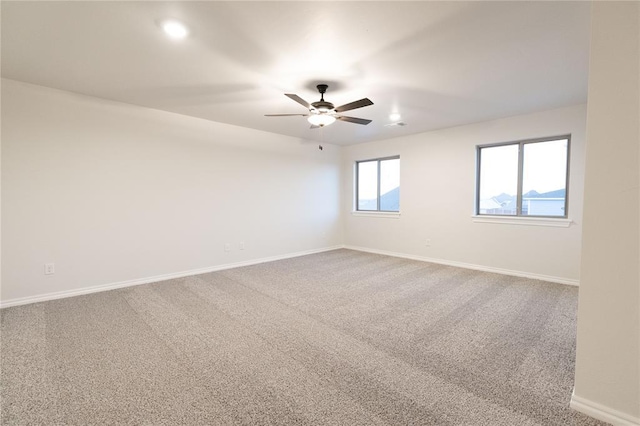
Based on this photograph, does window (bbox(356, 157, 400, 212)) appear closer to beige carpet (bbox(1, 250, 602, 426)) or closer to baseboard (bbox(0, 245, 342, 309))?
baseboard (bbox(0, 245, 342, 309))

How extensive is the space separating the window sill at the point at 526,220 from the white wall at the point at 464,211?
6 centimetres

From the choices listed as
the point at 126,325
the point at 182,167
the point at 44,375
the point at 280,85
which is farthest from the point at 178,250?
the point at 280,85

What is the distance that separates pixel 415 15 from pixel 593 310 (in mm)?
2125

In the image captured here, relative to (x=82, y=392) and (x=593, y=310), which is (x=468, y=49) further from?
(x=82, y=392)

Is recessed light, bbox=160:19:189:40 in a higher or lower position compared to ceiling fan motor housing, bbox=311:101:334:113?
higher

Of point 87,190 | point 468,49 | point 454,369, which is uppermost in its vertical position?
point 468,49

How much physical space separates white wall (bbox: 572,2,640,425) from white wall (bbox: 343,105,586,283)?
301 cm

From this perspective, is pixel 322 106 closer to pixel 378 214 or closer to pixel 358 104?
pixel 358 104

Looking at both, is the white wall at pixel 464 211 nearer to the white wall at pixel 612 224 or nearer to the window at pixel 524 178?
the window at pixel 524 178

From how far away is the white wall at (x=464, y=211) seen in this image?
385 centimetres

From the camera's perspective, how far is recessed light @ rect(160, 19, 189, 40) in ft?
6.54

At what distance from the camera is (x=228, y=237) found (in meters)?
4.82

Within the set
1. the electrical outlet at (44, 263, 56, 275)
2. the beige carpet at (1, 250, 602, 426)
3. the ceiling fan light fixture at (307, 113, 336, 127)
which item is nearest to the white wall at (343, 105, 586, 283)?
the beige carpet at (1, 250, 602, 426)

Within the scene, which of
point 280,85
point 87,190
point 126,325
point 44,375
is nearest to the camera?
point 44,375
